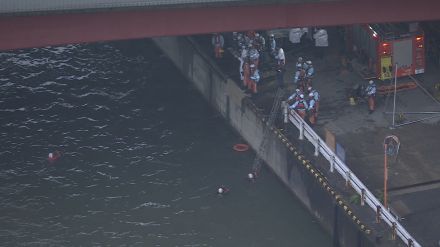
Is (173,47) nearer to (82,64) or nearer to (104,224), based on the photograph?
(82,64)

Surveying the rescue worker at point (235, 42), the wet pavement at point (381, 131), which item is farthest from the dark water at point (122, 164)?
the rescue worker at point (235, 42)

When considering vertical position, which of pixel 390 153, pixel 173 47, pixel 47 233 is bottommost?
pixel 47 233

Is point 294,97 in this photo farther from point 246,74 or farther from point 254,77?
point 246,74

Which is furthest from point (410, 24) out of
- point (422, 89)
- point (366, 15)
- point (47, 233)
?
point (47, 233)

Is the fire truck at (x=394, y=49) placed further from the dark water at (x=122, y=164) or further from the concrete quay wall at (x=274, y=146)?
the dark water at (x=122, y=164)

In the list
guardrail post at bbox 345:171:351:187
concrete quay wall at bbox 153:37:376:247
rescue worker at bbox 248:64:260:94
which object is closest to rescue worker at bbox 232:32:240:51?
concrete quay wall at bbox 153:37:376:247

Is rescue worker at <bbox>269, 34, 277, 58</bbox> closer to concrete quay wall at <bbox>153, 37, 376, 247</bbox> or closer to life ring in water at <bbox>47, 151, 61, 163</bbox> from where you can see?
concrete quay wall at <bbox>153, 37, 376, 247</bbox>
